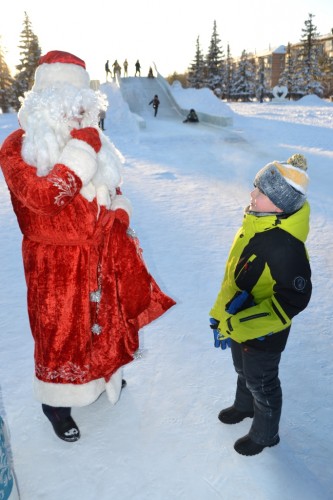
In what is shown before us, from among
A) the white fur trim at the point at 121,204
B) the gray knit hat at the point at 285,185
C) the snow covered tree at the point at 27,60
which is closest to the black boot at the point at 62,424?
the white fur trim at the point at 121,204

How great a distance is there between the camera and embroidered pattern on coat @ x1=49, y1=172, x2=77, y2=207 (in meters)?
1.71

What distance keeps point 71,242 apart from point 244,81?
4989 cm

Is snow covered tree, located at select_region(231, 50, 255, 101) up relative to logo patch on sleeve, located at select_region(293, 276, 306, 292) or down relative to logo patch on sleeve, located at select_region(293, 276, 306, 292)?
up

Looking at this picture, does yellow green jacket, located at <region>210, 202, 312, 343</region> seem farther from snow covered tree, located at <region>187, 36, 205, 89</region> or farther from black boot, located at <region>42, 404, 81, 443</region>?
snow covered tree, located at <region>187, 36, 205, 89</region>

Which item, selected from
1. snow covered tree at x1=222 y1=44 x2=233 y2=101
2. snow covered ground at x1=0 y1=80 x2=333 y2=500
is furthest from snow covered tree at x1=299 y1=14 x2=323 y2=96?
snow covered ground at x1=0 y1=80 x2=333 y2=500

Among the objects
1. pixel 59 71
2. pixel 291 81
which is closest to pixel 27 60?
pixel 291 81

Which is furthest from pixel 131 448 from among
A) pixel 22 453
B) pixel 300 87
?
pixel 300 87

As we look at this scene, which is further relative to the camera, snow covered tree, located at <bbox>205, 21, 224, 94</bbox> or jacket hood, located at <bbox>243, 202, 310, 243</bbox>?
snow covered tree, located at <bbox>205, 21, 224, 94</bbox>

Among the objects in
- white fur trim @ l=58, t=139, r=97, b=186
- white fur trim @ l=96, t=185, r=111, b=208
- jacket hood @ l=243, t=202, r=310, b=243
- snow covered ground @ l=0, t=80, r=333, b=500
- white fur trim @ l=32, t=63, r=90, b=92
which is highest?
white fur trim @ l=32, t=63, r=90, b=92

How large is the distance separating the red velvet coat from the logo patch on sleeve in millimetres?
851

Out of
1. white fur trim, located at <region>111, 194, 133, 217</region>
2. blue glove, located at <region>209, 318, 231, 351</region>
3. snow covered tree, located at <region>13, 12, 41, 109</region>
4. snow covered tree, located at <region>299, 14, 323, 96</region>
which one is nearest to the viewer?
white fur trim, located at <region>111, 194, 133, 217</region>

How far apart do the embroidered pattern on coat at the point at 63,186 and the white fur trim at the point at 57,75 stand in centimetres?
52

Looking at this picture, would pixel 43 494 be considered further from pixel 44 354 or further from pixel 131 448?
pixel 44 354

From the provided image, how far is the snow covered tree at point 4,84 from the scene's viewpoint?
1432 inches
